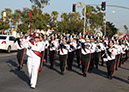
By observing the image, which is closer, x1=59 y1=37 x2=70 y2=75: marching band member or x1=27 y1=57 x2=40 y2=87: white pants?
x1=27 y1=57 x2=40 y2=87: white pants

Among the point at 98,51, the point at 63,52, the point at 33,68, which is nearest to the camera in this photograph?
the point at 33,68

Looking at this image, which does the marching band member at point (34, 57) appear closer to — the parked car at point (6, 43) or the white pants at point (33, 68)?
the white pants at point (33, 68)

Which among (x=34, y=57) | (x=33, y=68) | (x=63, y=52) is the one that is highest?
(x=34, y=57)

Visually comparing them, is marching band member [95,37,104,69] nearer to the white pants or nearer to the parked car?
the white pants

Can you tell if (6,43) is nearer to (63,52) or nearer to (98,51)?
(98,51)

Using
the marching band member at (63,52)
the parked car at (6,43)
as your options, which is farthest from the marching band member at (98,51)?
the parked car at (6,43)

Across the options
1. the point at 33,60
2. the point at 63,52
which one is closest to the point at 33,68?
the point at 33,60

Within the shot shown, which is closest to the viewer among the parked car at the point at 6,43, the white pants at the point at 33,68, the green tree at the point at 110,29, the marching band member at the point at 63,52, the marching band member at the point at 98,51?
the white pants at the point at 33,68

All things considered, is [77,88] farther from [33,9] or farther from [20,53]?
[33,9]

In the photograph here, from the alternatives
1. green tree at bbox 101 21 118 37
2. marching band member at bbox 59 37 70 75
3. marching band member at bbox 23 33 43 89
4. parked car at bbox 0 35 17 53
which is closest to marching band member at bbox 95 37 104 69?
marching band member at bbox 59 37 70 75

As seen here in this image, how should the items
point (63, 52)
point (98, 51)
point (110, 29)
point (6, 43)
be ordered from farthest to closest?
point (110, 29) → point (6, 43) → point (98, 51) → point (63, 52)

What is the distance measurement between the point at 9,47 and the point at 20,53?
42.5 ft

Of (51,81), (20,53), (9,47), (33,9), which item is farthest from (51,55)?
(33,9)

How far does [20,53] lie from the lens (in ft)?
40.7
